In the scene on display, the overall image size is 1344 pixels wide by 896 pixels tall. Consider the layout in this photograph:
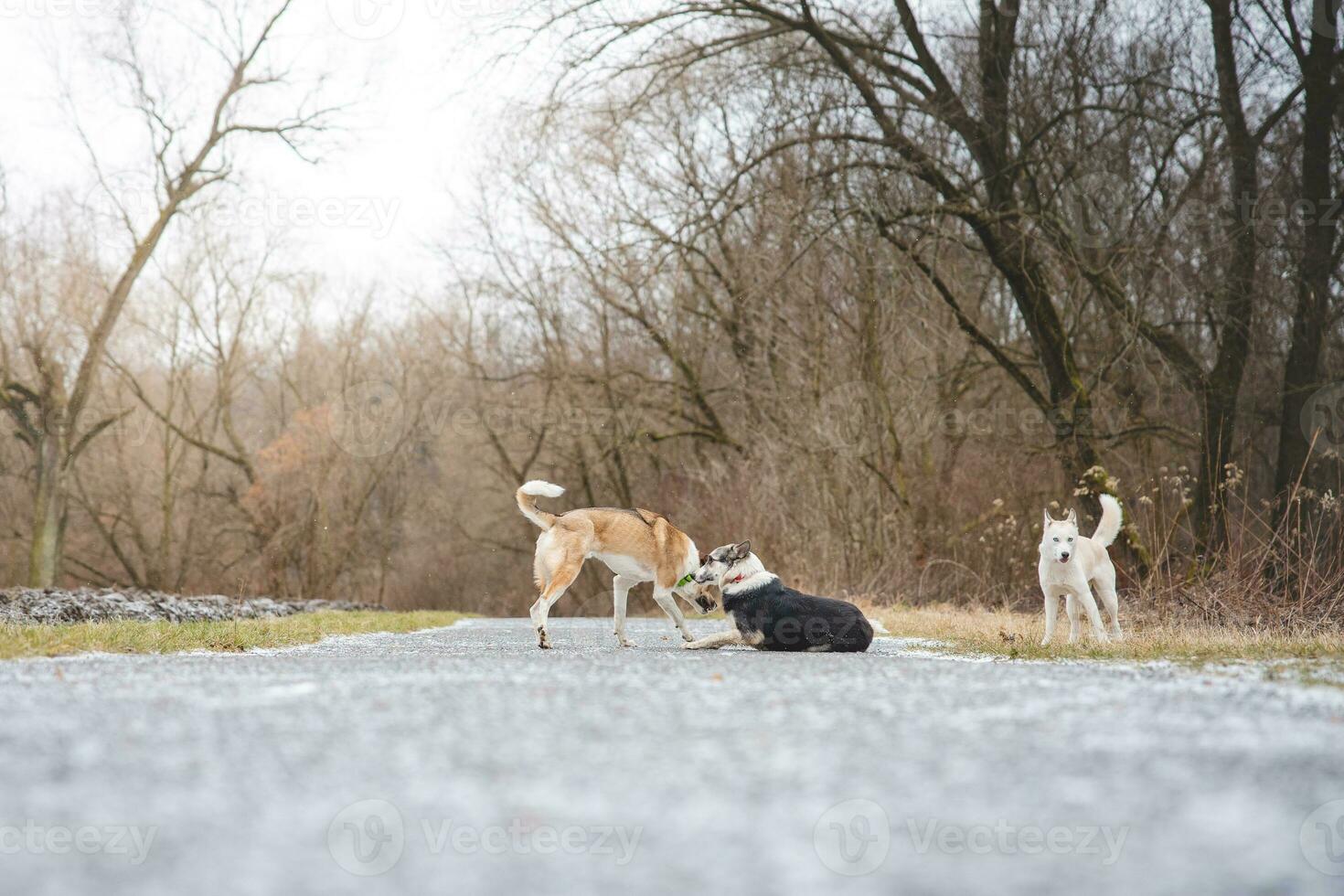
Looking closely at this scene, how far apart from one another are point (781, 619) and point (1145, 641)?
257 cm

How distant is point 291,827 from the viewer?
2.56 meters

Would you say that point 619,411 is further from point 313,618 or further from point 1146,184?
point 313,618

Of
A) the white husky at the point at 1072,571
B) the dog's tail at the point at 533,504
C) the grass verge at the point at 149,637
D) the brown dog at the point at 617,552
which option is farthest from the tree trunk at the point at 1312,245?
the grass verge at the point at 149,637

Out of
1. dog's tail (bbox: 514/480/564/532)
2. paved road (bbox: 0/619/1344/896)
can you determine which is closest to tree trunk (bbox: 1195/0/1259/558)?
dog's tail (bbox: 514/480/564/532)

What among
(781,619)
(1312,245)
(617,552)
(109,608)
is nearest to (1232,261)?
(1312,245)

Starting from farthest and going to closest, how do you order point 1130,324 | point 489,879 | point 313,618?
point 1130,324, point 313,618, point 489,879

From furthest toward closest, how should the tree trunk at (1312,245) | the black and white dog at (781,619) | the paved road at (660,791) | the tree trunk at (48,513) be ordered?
the tree trunk at (48,513)
the tree trunk at (1312,245)
the black and white dog at (781,619)
the paved road at (660,791)

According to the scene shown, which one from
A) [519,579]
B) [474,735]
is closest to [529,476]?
[519,579]

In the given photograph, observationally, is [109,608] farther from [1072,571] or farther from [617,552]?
[1072,571]

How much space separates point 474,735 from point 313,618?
9.88m

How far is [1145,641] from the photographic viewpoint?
7871 mm

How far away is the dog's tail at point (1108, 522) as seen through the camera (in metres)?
8.83

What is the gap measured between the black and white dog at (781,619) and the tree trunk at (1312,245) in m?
10.4

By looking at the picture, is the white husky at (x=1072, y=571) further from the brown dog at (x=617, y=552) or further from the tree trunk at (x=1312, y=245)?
the tree trunk at (x=1312, y=245)
